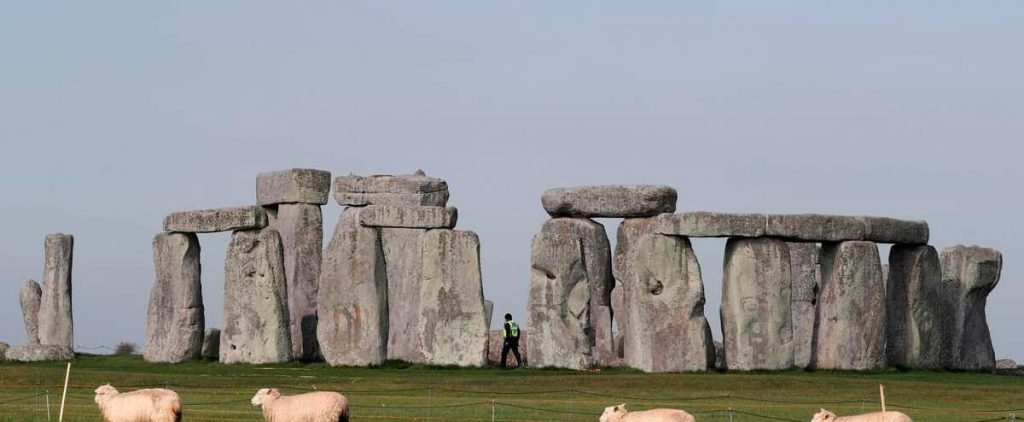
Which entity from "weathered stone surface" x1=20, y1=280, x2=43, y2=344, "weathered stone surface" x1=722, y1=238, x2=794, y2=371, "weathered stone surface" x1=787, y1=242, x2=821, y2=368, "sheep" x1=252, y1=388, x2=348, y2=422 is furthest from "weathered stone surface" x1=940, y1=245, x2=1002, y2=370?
"sheep" x1=252, y1=388, x2=348, y2=422

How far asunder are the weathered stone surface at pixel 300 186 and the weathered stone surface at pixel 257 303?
123 inches

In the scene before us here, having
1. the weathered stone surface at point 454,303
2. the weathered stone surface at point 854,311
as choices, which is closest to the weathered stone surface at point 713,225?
the weathered stone surface at point 854,311

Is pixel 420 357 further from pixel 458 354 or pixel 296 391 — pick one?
pixel 296 391

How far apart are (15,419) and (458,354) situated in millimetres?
13513

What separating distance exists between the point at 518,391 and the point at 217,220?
9.79m

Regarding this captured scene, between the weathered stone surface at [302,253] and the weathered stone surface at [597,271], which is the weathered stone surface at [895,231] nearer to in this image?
the weathered stone surface at [597,271]

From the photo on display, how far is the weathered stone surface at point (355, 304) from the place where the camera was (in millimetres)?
41531

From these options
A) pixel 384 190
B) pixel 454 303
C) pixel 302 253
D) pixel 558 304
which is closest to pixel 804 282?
pixel 558 304

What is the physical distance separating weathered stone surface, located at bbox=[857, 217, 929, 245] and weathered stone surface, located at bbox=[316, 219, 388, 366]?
9.12 meters

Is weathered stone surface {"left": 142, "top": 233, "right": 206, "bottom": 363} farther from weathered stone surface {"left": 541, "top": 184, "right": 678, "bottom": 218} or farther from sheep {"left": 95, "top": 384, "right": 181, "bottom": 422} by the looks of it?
sheep {"left": 95, "top": 384, "right": 181, "bottom": 422}

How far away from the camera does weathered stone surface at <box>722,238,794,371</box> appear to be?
133ft

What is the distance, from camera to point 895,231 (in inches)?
1650

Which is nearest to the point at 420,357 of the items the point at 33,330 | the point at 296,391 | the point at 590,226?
the point at 590,226

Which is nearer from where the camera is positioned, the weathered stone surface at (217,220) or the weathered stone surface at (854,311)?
the weathered stone surface at (854,311)
